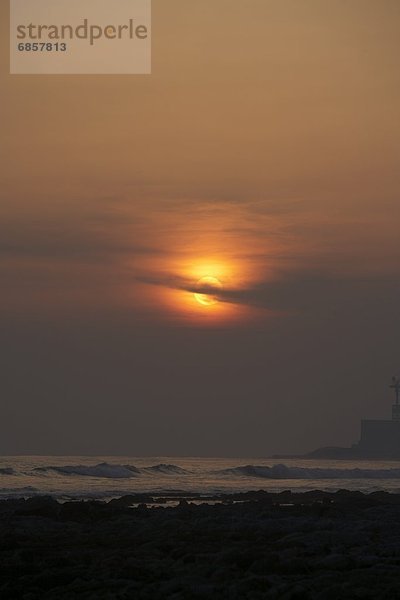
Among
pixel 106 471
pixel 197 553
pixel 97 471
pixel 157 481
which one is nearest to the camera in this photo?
pixel 197 553

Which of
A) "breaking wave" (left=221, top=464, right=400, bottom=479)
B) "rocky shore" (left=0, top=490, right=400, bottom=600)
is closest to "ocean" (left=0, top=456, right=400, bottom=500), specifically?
"breaking wave" (left=221, top=464, right=400, bottom=479)

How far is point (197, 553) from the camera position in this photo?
21.6 m

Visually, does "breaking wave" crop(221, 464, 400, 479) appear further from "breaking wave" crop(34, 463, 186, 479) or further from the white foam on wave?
the white foam on wave

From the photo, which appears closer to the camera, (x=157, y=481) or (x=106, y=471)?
(x=157, y=481)

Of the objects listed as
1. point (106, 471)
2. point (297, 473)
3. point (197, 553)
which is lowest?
point (297, 473)

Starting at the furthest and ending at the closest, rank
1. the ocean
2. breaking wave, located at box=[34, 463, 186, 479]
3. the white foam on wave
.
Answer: breaking wave, located at box=[34, 463, 186, 479] < the white foam on wave < the ocean

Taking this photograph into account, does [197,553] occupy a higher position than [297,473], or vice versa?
[197,553]

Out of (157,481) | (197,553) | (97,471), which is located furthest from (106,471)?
(197,553)

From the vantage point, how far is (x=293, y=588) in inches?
658

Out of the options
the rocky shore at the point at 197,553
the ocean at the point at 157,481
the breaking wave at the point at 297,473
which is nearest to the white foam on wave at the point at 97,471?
the ocean at the point at 157,481

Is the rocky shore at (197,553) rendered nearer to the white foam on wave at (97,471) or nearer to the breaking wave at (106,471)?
the white foam on wave at (97,471)

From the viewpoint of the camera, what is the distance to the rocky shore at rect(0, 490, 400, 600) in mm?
17234

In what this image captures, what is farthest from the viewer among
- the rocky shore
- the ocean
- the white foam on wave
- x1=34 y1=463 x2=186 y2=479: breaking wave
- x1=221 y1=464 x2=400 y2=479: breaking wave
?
x1=221 y1=464 x2=400 y2=479: breaking wave

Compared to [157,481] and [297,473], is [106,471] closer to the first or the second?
[157,481]
